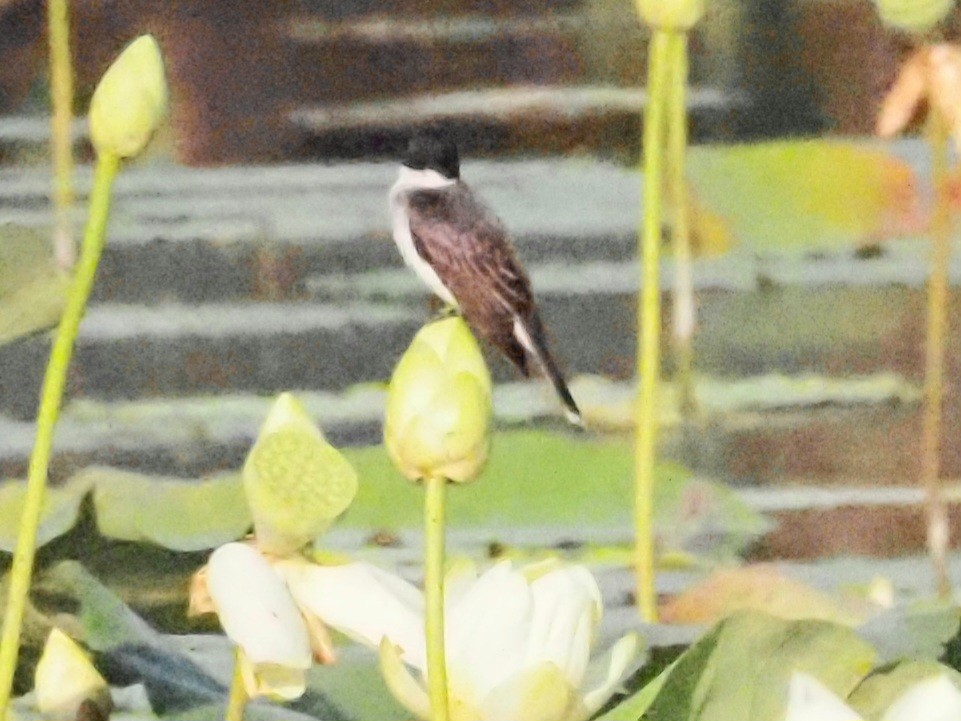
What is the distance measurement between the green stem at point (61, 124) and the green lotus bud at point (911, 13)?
1.35 feet

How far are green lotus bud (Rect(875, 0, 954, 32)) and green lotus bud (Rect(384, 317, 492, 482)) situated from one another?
0.31 meters

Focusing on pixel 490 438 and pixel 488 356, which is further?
pixel 488 356


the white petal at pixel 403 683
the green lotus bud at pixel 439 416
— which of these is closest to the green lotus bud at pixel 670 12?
the green lotus bud at pixel 439 416

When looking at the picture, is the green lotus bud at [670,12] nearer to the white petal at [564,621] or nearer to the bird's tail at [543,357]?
the bird's tail at [543,357]

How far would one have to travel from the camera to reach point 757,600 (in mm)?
579

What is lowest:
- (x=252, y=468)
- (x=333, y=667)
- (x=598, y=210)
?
(x=333, y=667)

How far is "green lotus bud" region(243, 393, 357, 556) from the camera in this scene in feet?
1.76

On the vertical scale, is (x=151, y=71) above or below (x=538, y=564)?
above

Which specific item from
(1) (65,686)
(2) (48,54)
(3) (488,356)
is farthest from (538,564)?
(2) (48,54)

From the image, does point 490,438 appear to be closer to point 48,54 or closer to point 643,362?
point 643,362

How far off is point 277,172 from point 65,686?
27 cm

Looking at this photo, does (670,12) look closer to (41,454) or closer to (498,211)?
(498,211)

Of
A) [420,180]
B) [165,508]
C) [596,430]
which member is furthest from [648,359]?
[165,508]

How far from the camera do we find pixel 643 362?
1.90 ft
